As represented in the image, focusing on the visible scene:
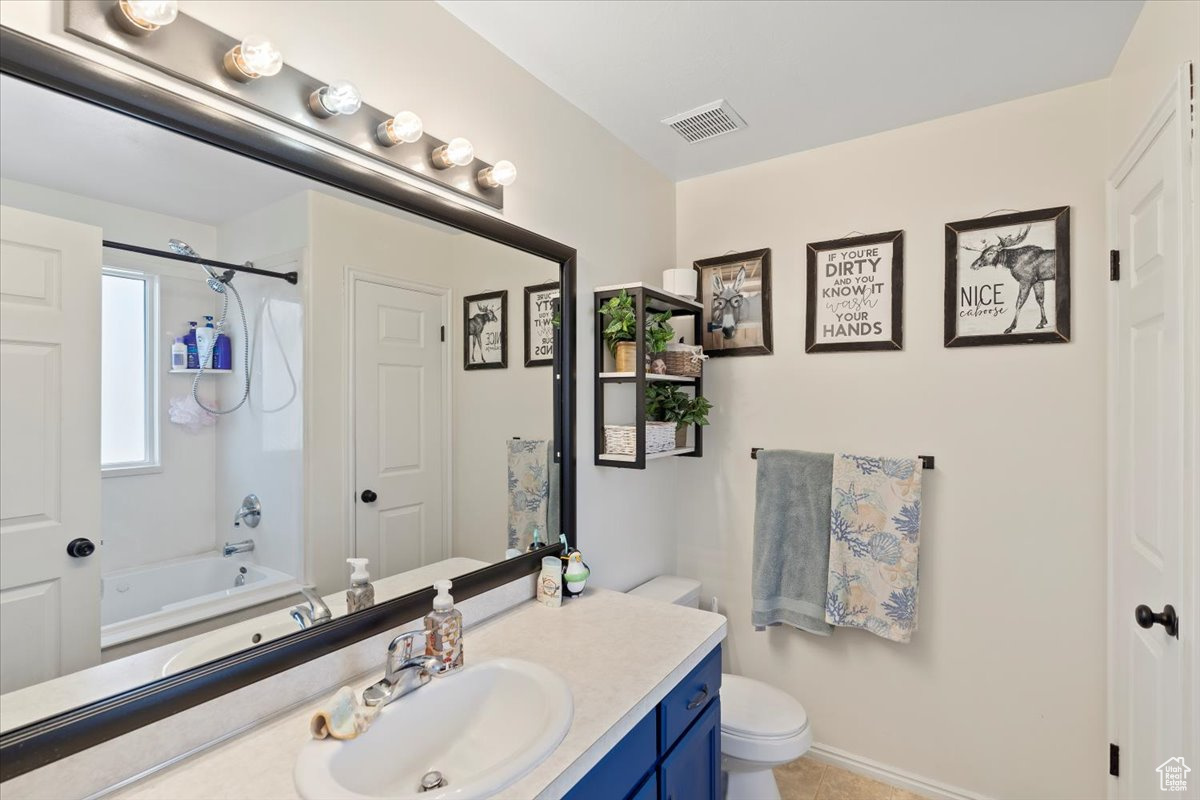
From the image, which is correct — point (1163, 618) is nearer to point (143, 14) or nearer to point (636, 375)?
point (636, 375)

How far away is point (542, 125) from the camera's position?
71.1 inches

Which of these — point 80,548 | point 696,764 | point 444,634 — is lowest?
→ point 696,764

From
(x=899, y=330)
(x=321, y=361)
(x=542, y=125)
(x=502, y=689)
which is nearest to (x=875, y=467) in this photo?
(x=899, y=330)

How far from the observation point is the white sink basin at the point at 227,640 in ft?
3.14

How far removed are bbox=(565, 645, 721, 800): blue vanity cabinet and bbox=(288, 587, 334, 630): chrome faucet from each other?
0.62m

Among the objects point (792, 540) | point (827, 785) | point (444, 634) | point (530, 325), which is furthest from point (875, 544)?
point (444, 634)

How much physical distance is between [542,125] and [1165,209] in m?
1.69

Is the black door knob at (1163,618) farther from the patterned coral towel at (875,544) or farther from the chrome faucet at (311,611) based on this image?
the chrome faucet at (311,611)

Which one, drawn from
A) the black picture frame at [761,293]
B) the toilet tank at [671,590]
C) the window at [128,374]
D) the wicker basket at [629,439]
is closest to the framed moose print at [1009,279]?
the black picture frame at [761,293]

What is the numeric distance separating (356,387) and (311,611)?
49 centimetres

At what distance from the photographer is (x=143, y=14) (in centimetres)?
86

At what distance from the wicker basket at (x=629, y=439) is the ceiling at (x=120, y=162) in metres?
1.27

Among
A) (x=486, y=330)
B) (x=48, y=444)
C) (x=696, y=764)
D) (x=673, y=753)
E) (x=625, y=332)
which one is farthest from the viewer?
(x=625, y=332)

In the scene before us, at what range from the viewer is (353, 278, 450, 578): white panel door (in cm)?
128
